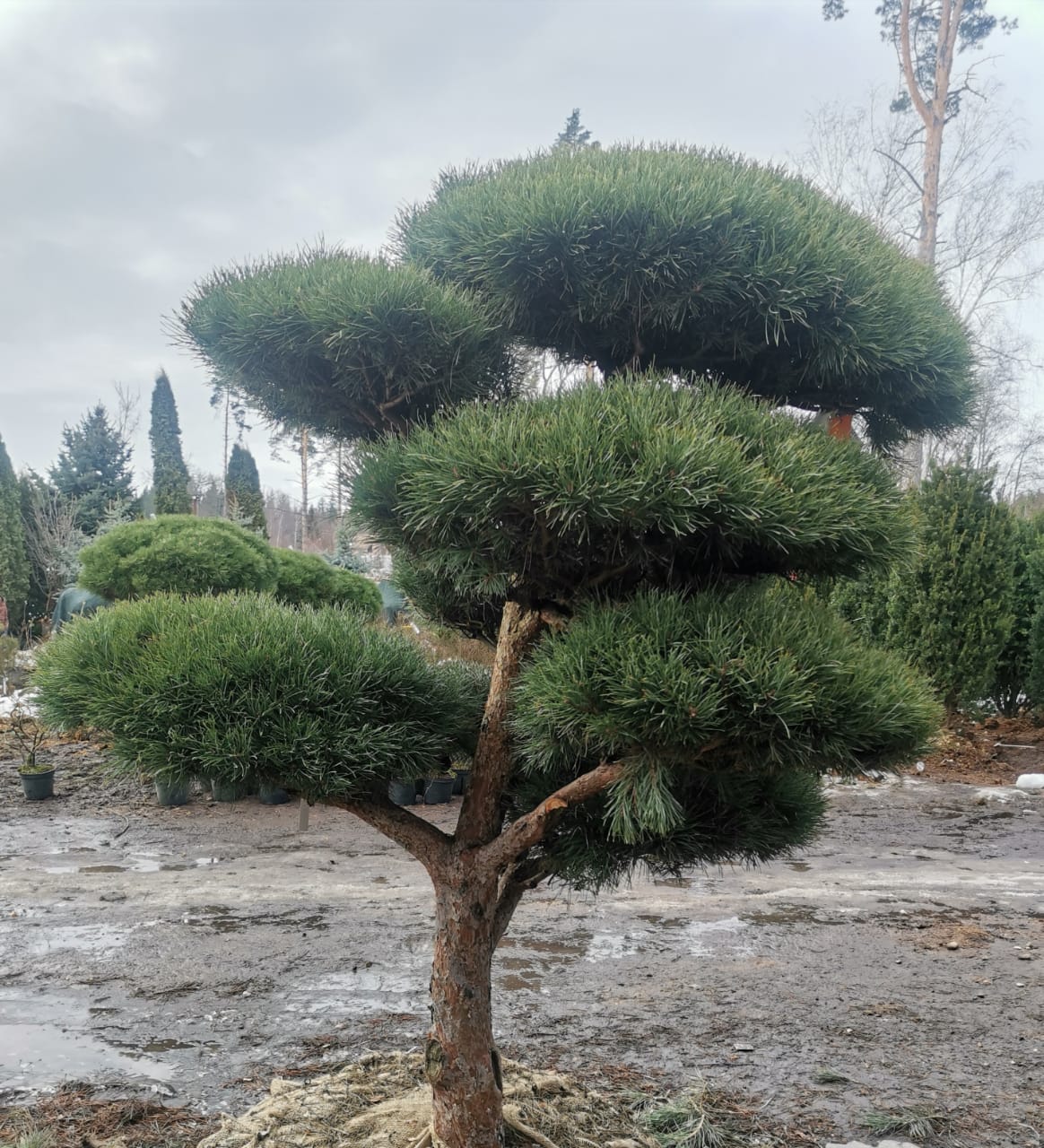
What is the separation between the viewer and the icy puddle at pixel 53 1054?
10.8ft

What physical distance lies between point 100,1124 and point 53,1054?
2.43 ft

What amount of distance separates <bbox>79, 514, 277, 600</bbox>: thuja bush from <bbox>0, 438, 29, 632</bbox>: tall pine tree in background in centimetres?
923

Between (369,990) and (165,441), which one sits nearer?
(369,990)

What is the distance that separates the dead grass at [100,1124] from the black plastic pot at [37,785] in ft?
17.0

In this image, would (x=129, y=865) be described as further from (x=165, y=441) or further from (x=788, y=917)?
(x=165, y=441)

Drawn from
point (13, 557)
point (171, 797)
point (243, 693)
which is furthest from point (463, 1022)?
point (13, 557)

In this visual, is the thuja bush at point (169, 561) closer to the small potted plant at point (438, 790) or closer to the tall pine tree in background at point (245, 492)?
the small potted plant at point (438, 790)

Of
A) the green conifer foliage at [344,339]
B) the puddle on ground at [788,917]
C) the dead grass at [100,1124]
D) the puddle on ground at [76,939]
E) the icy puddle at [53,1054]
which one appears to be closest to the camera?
the green conifer foliage at [344,339]

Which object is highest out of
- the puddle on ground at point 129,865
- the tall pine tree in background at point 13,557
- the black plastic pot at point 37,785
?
the tall pine tree in background at point 13,557

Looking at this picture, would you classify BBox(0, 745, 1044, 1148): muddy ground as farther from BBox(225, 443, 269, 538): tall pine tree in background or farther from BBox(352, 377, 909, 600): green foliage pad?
BBox(225, 443, 269, 538): tall pine tree in background

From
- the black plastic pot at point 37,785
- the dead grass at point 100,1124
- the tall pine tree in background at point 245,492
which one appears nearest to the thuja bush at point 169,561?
the black plastic pot at point 37,785

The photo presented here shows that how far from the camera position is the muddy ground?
11.0ft

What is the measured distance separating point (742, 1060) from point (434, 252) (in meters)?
3.13

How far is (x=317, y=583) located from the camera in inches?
398
